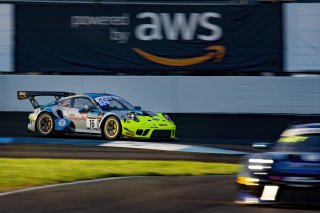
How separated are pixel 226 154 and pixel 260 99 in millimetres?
9509

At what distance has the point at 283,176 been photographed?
7.54 meters

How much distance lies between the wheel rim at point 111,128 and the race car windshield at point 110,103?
0.39 m

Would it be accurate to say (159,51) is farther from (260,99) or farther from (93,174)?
(93,174)

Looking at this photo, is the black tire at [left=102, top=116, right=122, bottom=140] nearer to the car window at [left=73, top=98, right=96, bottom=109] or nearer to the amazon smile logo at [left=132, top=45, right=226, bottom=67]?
the car window at [left=73, top=98, right=96, bottom=109]

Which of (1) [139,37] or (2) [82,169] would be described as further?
(1) [139,37]

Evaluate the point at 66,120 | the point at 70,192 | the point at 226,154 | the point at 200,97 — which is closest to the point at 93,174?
the point at 70,192

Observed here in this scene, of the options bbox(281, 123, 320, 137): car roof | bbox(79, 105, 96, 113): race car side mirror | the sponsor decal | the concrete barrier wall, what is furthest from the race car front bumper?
the sponsor decal

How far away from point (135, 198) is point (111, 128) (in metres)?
8.85

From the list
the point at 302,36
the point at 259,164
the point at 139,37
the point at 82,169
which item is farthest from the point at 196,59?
the point at 259,164

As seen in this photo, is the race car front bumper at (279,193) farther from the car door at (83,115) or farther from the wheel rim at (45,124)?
the wheel rim at (45,124)

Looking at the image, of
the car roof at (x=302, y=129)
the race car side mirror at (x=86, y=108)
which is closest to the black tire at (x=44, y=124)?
the race car side mirror at (x=86, y=108)

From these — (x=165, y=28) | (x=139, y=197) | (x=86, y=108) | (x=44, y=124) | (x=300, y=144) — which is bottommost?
(x=44, y=124)

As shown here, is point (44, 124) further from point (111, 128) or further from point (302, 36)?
point (302, 36)

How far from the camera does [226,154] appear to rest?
1473 centimetres
